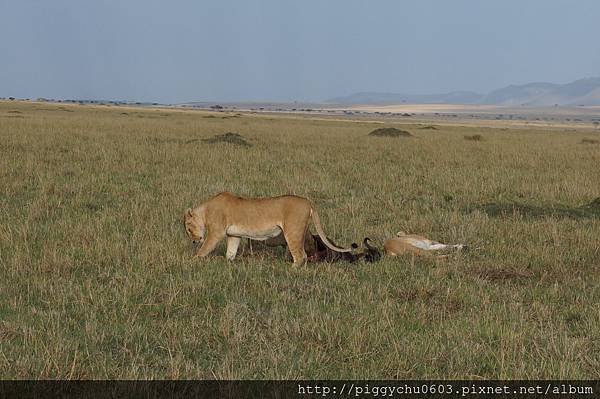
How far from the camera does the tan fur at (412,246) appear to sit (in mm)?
8531

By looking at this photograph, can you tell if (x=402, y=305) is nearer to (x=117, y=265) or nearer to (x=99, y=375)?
(x=99, y=375)

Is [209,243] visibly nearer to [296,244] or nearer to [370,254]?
[296,244]

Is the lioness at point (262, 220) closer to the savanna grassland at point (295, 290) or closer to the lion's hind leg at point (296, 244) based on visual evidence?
the lion's hind leg at point (296, 244)

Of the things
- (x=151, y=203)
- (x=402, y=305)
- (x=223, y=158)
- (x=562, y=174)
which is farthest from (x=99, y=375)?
(x=562, y=174)

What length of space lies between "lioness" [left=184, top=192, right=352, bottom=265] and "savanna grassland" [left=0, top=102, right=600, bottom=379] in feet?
1.12

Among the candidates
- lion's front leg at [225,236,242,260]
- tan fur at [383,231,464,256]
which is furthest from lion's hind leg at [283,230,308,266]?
tan fur at [383,231,464,256]

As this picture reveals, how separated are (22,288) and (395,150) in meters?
20.4

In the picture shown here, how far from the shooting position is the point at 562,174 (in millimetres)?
18516

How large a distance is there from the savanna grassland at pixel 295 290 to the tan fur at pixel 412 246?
11.6 inches

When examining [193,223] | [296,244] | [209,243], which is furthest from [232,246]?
[296,244]

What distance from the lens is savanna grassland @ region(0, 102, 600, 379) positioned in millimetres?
4820

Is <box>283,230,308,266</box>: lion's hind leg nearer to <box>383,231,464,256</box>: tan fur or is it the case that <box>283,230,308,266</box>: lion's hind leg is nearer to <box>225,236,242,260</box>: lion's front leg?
<box>225,236,242,260</box>: lion's front leg

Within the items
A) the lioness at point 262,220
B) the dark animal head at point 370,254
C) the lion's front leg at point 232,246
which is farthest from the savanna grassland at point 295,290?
the lioness at point 262,220

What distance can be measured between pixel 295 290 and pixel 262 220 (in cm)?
138
